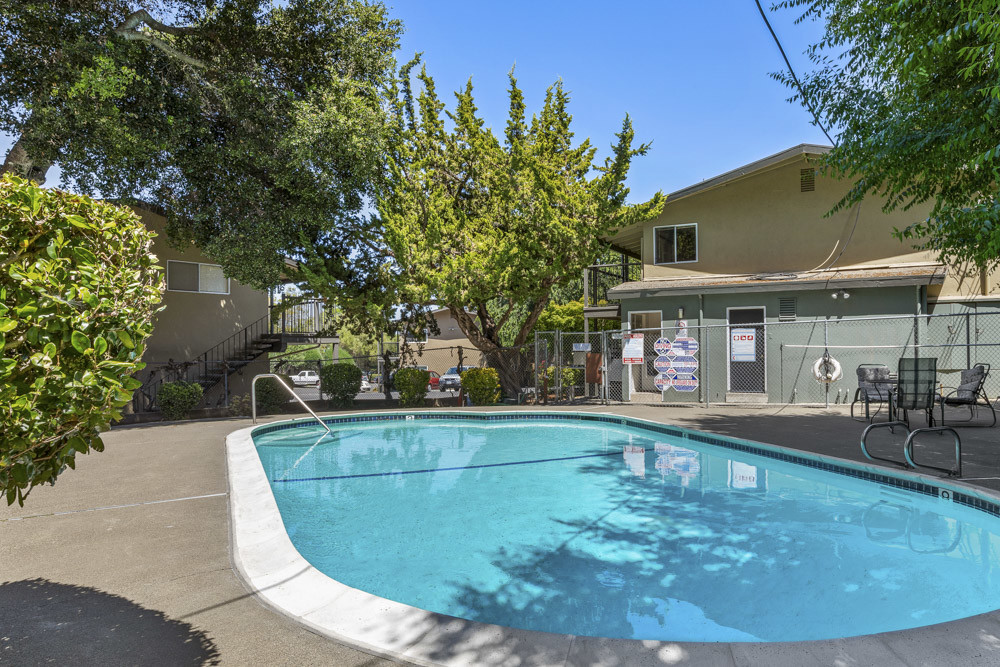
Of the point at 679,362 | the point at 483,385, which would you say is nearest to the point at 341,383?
the point at 483,385

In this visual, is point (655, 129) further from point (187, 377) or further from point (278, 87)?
point (187, 377)

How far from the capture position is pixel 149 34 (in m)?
11.0

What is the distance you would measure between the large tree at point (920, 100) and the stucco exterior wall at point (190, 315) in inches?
578

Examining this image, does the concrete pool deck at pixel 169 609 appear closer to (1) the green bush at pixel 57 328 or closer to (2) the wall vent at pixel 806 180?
(1) the green bush at pixel 57 328

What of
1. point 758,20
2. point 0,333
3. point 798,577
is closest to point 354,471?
point 798,577

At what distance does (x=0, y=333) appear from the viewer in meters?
1.85

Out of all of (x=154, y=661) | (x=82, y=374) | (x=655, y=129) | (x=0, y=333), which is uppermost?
(x=655, y=129)

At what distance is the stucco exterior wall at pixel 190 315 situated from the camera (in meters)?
15.0

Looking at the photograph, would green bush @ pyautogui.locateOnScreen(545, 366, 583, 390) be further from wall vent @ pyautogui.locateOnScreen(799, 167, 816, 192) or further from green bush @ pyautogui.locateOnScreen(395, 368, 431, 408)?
wall vent @ pyautogui.locateOnScreen(799, 167, 816, 192)

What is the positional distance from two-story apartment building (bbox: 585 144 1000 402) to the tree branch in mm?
11754

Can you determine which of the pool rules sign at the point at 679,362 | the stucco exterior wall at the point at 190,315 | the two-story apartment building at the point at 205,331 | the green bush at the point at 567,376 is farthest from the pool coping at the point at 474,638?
the stucco exterior wall at the point at 190,315

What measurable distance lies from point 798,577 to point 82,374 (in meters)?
4.99

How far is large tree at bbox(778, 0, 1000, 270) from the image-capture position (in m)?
5.38

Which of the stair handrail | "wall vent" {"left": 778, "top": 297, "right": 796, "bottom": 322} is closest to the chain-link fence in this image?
"wall vent" {"left": 778, "top": 297, "right": 796, "bottom": 322}
